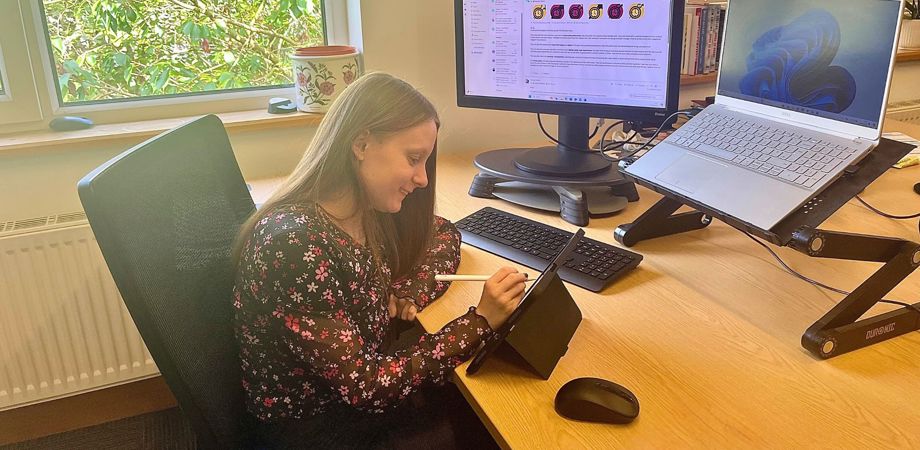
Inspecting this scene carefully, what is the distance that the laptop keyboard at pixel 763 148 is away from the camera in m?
1.02

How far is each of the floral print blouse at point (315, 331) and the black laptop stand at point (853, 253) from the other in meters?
0.44

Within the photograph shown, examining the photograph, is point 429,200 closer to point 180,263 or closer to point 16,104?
point 180,263

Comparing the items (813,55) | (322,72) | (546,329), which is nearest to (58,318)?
(322,72)

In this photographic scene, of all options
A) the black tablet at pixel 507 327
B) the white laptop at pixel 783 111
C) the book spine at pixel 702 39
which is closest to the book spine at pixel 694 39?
the book spine at pixel 702 39

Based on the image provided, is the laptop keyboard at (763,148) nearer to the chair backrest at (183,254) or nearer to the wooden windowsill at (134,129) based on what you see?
the chair backrest at (183,254)

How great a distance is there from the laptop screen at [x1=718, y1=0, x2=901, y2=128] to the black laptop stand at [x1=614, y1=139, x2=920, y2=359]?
0.28ft

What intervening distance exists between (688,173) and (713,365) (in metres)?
0.39

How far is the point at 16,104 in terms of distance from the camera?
5.38ft

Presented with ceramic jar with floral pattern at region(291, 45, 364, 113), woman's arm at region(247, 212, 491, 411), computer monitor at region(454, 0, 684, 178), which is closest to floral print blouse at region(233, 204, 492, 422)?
woman's arm at region(247, 212, 491, 411)

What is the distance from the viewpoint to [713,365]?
897 millimetres

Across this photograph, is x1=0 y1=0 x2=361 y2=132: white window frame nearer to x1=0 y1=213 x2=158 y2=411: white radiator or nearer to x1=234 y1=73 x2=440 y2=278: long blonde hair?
x1=0 y1=213 x2=158 y2=411: white radiator

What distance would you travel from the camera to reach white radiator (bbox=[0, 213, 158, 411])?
5.26 ft

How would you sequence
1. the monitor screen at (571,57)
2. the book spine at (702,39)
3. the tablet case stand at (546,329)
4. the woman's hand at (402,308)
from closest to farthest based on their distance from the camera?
the tablet case stand at (546,329), the woman's hand at (402,308), the monitor screen at (571,57), the book spine at (702,39)

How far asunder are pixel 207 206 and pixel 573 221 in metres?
0.70
